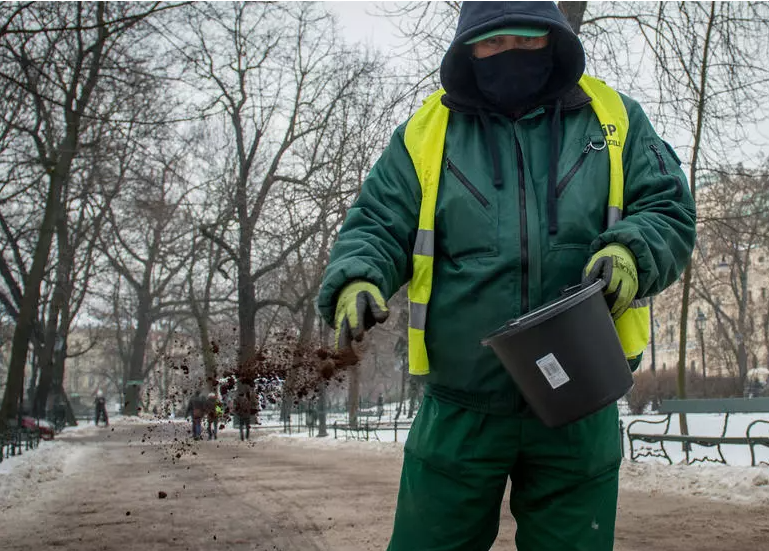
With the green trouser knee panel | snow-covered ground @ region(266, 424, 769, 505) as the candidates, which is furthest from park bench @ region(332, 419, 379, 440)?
the green trouser knee panel

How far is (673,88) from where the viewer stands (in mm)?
12453

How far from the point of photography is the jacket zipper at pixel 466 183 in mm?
2328

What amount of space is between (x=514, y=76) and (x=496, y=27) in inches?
5.9

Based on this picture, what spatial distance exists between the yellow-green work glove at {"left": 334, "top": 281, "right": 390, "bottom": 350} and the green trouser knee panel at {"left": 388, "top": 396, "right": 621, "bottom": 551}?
36 cm

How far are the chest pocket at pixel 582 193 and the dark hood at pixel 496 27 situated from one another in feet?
0.74

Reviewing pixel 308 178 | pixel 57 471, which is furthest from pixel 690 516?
pixel 308 178

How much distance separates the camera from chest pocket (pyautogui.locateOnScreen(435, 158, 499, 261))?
2.30m

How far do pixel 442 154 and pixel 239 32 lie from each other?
2324cm

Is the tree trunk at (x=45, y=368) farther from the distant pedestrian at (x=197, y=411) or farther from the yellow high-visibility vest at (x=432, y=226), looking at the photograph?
the yellow high-visibility vest at (x=432, y=226)

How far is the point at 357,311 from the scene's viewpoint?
215 centimetres

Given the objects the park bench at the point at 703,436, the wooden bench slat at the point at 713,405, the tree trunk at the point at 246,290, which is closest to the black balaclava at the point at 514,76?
the park bench at the point at 703,436

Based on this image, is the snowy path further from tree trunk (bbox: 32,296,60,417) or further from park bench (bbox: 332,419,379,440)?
tree trunk (bbox: 32,296,60,417)

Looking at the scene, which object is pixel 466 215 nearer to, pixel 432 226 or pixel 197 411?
pixel 432 226

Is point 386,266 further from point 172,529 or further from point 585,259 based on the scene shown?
point 172,529
